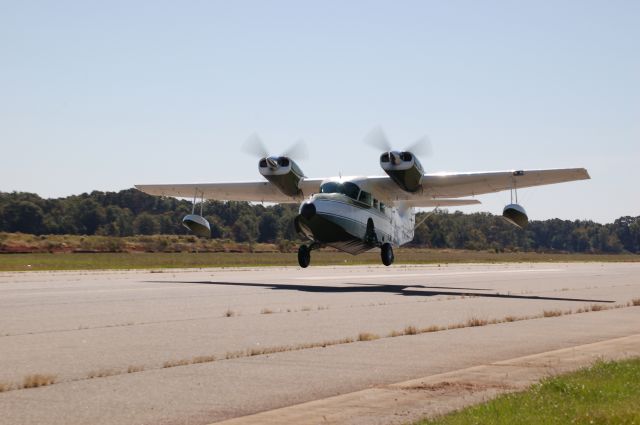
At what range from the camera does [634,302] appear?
2556 cm

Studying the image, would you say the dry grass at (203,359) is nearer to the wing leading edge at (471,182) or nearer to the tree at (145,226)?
the wing leading edge at (471,182)

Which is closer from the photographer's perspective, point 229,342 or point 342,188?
point 229,342

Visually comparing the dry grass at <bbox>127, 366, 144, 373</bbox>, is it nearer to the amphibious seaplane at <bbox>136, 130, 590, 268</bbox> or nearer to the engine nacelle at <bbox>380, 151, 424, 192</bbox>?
the amphibious seaplane at <bbox>136, 130, 590, 268</bbox>

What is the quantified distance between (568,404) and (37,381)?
6012 mm

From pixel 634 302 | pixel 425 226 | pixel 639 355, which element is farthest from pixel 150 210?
pixel 639 355

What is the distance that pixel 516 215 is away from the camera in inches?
1342

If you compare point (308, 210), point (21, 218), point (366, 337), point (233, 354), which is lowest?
point (233, 354)

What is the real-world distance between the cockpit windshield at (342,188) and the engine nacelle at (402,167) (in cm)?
173

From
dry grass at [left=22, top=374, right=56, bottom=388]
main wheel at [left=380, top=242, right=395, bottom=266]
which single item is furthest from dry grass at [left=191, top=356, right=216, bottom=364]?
main wheel at [left=380, top=242, right=395, bottom=266]

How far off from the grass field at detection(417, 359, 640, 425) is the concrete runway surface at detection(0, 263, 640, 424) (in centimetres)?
186

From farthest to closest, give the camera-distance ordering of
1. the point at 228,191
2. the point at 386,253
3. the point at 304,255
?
1. the point at 228,191
2. the point at 386,253
3. the point at 304,255

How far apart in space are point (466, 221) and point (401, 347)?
600ft

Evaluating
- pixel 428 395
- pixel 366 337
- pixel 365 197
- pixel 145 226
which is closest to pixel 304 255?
pixel 365 197

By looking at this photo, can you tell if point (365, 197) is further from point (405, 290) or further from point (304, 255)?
point (405, 290)
